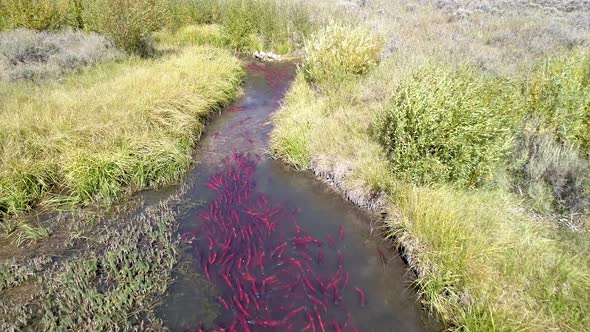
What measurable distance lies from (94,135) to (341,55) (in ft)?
20.9

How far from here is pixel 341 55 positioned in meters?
9.83

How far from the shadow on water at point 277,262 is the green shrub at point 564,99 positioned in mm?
3807

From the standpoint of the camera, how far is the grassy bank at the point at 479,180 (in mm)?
3930

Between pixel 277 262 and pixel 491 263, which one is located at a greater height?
pixel 491 263

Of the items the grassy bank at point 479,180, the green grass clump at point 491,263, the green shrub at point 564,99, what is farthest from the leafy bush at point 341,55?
the green grass clump at point 491,263

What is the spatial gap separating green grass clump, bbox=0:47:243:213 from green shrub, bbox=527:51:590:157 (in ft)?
22.4

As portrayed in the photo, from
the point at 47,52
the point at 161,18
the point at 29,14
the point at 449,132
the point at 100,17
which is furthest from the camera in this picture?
the point at 161,18

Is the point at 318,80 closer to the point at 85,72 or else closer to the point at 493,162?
the point at 493,162

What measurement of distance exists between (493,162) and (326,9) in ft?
47.3

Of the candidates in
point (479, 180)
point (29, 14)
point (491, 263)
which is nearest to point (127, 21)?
point (29, 14)

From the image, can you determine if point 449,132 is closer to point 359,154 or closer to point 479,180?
point 479,180

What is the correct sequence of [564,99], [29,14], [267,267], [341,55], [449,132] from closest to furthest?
[267,267] → [449,132] → [564,99] → [341,55] → [29,14]

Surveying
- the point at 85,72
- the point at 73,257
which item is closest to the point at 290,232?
the point at 73,257

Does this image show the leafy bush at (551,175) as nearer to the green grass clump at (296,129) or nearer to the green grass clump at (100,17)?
the green grass clump at (296,129)
